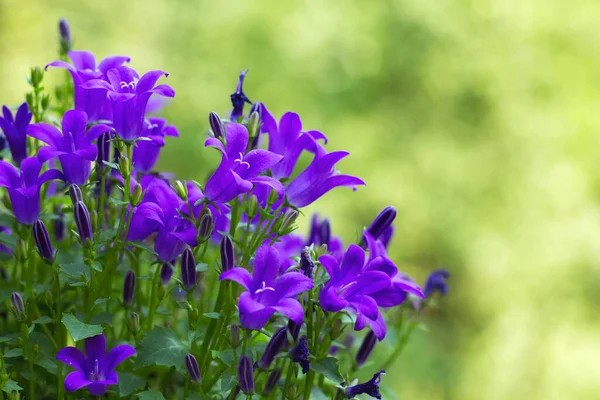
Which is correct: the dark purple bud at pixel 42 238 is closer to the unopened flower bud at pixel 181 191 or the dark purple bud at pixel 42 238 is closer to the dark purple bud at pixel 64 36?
the unopened flower bud at pixel 181 191

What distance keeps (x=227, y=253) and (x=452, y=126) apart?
3769 millimetres

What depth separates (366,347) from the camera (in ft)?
3.33

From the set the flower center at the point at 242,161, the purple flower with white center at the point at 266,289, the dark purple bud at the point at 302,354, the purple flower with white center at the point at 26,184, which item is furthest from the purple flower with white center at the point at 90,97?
the dark purple bud at the point at 302,354

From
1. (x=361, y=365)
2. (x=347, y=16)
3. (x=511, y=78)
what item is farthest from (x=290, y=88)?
(x=361, y=365)

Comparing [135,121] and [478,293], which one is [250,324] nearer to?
[135,121]

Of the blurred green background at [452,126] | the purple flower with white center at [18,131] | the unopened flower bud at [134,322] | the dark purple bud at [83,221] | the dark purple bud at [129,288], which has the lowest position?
the unopened flower bud at [134,322]

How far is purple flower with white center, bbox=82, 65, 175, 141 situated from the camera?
2.65 ft

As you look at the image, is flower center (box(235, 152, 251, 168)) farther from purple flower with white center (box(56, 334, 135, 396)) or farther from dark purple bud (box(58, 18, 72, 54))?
dark purple bud (box(58, 18, 72, 54))

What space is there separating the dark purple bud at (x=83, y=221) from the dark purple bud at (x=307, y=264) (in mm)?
280

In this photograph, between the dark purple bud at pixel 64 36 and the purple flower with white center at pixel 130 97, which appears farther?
the dark purple bud at pixel 64 36

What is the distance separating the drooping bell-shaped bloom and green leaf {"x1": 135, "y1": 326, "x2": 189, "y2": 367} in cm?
27

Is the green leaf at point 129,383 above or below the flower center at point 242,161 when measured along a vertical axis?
below

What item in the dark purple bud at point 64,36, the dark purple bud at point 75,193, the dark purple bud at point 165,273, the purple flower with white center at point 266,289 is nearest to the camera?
the purple flower with white center at point 266,289

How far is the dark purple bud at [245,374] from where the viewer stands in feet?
2.56
